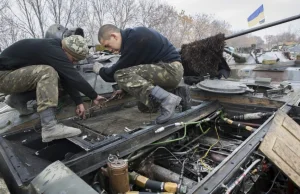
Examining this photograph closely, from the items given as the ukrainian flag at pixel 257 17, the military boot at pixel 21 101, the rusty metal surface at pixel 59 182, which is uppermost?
the ukrainian flag at pixel 257 17

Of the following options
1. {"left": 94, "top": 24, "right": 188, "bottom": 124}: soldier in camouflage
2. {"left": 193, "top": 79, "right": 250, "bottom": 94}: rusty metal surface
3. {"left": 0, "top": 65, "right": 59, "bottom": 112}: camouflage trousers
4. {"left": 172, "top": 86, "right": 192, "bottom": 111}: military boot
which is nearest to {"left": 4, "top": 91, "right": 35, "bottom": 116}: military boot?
{"left": 0, "top": 65, "right": 59, "bottom": 112}: camouflage trousers

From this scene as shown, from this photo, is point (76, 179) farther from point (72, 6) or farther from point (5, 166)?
point (72, 6)

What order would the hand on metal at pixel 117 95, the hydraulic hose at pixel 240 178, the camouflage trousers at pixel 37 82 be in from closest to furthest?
the hydraulic hose at pixel 240 178
the camouflage trousers at pixel 37 82
the hand on metal at pixel 117 95

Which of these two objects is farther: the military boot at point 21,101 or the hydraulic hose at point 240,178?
the military boot at point 21,101

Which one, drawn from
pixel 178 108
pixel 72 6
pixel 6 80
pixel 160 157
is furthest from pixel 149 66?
pixel 72 6

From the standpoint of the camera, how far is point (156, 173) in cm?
257

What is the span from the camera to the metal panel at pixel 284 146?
7.19 feet

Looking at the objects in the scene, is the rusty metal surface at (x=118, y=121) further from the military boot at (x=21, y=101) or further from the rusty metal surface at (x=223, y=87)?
the rusty metal surface at (x=223, y=87)

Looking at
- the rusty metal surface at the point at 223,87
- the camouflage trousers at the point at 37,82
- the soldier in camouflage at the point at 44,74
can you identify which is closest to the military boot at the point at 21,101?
the soldier in camouflage at the point at 44,74

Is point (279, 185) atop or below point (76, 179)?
below

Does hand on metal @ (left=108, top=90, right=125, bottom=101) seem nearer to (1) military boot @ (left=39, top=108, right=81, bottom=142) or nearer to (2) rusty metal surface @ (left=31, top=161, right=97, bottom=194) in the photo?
(1) military boot @ (left=39, top=108, right=81, bottom=142)

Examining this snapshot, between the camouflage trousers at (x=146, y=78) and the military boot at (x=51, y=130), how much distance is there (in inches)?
33.9

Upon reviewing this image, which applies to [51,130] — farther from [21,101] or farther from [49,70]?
[21,101]

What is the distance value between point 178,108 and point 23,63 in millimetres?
2047
